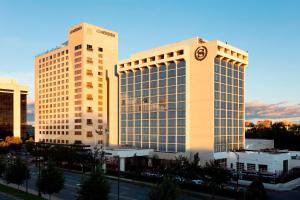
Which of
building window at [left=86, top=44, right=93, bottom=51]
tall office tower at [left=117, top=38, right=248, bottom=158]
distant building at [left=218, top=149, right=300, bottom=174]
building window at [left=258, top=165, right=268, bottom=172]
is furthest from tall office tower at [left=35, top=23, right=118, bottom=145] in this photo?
building window at [left=258, top=165, right=268, bottom=172]

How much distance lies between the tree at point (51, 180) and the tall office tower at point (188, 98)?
45.5 m

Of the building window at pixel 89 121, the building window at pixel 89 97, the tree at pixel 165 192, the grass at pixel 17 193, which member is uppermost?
the building window at pixel 89 97

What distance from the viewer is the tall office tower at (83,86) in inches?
4833

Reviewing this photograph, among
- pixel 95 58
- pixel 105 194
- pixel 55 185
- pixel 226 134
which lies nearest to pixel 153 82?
pixel 226 134

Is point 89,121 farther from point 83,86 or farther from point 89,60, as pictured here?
point 89,60

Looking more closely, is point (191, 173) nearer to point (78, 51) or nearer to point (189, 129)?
point (189, 129)

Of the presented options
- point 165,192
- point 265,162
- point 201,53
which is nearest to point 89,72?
point 201,53

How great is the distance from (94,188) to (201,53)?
58.9 meters

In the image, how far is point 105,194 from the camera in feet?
132

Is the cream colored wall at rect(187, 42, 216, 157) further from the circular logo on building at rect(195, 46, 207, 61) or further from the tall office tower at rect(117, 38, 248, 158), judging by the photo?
the circular logo on building at rect(195, 46, 207, 61)

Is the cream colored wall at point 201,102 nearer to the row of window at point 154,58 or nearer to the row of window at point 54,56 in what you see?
the row of window at point 154,58

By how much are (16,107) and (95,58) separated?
9826 cm

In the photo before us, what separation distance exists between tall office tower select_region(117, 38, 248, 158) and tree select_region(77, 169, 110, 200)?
5085 centimetres

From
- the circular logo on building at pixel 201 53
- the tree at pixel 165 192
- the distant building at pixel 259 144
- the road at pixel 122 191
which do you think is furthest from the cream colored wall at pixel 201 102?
the tree at pixel 165 192
